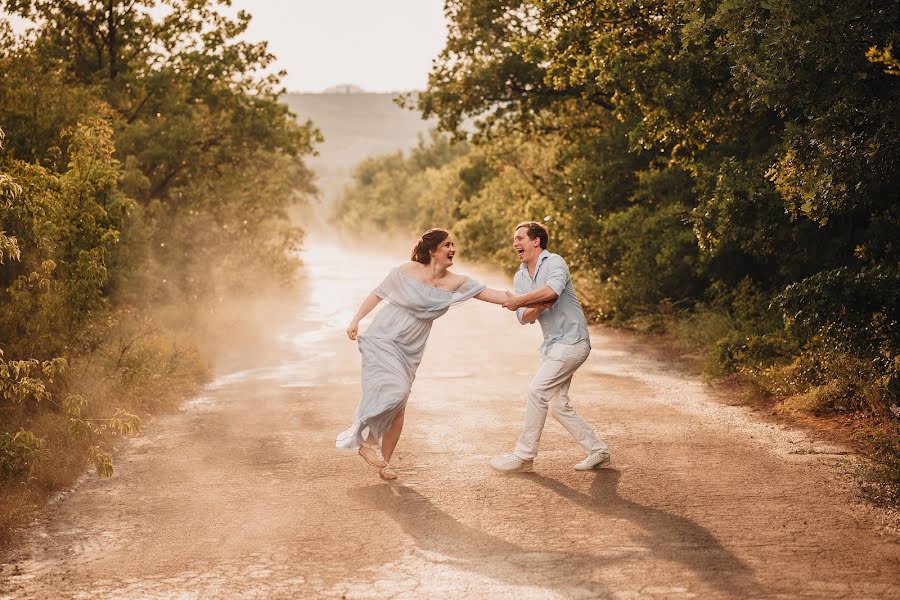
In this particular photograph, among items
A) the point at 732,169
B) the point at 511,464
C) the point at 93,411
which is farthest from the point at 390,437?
the point at 732,169

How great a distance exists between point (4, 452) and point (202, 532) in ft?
6.86

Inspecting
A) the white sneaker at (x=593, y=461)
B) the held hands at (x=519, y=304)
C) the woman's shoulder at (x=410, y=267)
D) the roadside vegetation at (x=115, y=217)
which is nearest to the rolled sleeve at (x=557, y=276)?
the held hands at (x=519, y=304)

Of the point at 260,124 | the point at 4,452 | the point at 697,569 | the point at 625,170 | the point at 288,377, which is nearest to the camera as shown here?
the point at 697,569

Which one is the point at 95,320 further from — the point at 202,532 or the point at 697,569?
the point at 697,569

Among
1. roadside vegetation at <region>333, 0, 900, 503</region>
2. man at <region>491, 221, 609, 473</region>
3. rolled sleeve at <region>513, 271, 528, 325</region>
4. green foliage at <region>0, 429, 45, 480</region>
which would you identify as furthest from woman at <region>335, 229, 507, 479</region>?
roadside vegetation at <region>333, 0, 900, 503</region>

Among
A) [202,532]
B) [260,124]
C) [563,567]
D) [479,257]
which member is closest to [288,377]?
[202,532]

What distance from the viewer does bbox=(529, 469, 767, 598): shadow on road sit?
5.43 metres

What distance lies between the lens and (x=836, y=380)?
1064cm

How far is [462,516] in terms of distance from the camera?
22.6 ft

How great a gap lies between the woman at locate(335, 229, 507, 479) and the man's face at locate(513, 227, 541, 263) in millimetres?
367

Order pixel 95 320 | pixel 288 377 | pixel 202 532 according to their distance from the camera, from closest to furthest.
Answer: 1. pixel 202 532
2. pixel 95 320
3. pixel 288 377

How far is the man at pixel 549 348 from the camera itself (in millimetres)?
8039

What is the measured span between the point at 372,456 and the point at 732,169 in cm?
696

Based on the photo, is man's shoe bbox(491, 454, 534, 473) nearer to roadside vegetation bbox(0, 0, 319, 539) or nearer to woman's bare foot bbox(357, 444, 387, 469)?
woman's bare foot bbox(357, 444, 387, 469)
